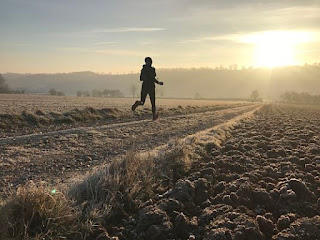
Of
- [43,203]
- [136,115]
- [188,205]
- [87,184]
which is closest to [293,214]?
[188,205]

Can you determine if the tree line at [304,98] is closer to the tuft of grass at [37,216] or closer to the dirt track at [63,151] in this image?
the dirt track at [63,151]

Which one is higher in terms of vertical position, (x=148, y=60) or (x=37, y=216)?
(x=148, y=60)

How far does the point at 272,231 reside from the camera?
4262 millimetres

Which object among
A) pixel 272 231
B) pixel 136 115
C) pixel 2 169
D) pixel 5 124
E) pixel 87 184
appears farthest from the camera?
pixel 136 115

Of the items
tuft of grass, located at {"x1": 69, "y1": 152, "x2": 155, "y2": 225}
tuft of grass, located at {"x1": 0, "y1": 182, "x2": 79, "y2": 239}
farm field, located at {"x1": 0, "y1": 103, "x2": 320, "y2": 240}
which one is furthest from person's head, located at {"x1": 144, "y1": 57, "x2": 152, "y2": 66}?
tuft of grass, located at {"x1": 0, "y1": 182, "x2": 79, "y2": 239}

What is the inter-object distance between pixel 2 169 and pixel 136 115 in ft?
55.5

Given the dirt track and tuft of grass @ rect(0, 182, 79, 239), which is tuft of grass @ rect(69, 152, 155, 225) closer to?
tuft of grass @ rect(0, 182, 79, 239)

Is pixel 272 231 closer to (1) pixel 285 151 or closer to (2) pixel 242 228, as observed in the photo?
(2) pixel 242 228

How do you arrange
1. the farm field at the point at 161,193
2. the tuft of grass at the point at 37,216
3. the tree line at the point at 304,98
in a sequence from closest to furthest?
the tuft of grass at the point at 37,216 → the farm field at the point at 161,193 → the tree line at the point at 304,98

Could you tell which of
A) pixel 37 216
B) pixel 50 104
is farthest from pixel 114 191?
pixel 50 104

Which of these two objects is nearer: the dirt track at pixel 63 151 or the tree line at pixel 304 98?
the dirt track at pixel 63 151

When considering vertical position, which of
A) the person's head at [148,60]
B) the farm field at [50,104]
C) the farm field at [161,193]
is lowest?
the farm field at [161,193]

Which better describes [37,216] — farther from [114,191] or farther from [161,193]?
[161,193]

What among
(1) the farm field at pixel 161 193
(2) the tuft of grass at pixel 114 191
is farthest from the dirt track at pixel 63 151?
(2) the tuft of grass at pixel 114 191
